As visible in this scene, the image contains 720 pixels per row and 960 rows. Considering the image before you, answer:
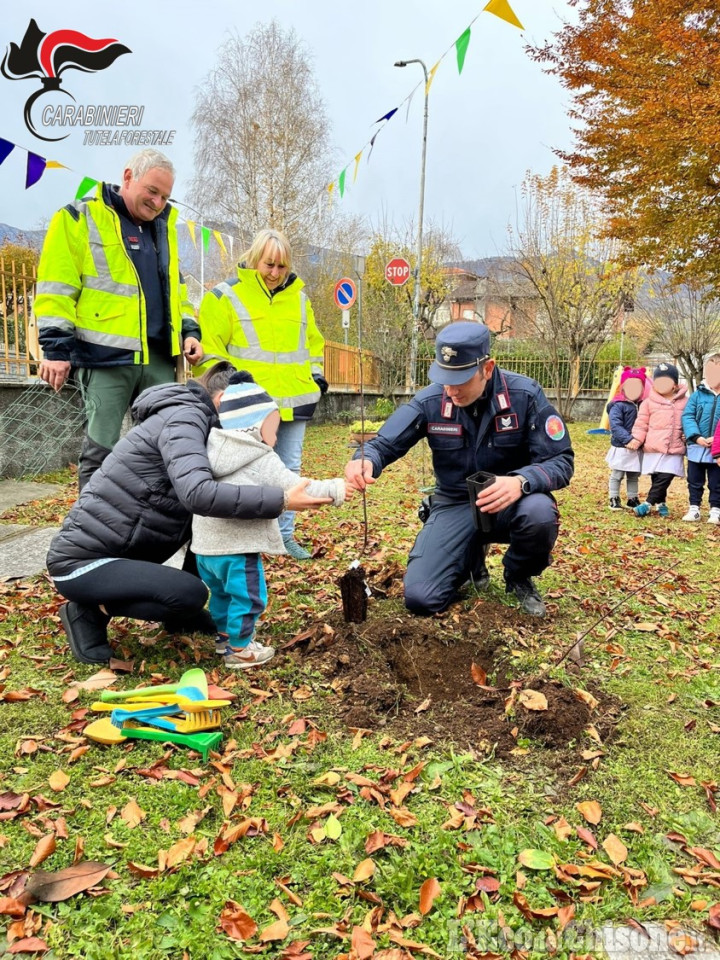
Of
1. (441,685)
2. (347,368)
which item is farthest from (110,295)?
(347,368)

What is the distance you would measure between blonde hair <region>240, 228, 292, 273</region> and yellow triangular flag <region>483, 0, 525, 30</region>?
337 centimetres

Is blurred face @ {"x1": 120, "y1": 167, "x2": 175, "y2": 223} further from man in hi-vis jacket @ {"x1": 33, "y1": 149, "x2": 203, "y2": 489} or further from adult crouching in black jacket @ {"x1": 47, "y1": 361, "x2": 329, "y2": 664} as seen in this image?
adult crouching in black jacket @ {"x1": 47, "y1": 361, "x2": 329, "y2": 664}

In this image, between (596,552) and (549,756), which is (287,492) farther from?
(596,552)

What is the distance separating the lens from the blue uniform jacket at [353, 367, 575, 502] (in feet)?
11.4

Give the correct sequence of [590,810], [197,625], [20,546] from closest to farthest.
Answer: [590,810], [197,625], [20,546]

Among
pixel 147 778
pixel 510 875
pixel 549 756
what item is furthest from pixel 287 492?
pixel 510 875

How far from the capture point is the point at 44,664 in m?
2.93

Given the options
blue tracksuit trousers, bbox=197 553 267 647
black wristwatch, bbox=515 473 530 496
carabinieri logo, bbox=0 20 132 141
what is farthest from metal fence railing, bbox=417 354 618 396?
blue tracksuit trousers, bbox=197 553 267 647

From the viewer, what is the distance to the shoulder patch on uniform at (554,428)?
3469 millimetres

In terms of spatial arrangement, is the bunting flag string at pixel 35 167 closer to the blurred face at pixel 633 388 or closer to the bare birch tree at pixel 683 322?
the blurred face at pixel 633 388

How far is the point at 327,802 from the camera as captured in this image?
6.91 feet

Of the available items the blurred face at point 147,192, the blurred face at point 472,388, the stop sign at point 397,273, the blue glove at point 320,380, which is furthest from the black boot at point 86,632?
the stop sign at point 397,273

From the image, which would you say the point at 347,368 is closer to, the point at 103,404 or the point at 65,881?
the point at 103,404

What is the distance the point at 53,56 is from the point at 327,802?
31.8ft
